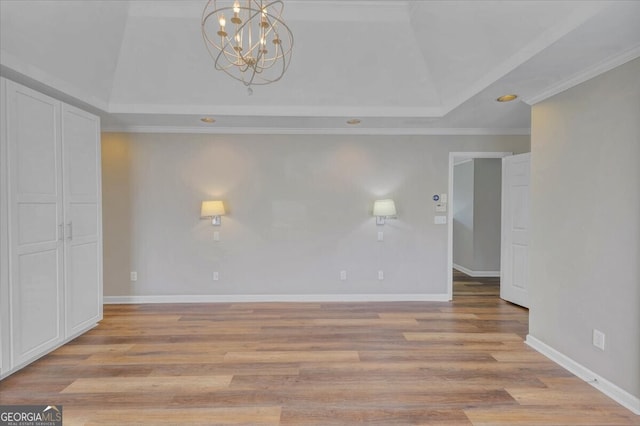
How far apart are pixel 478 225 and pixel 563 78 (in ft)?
12.2

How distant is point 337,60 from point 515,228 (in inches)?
128

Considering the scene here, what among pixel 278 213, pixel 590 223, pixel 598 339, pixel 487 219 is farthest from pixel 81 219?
pixel 487 219

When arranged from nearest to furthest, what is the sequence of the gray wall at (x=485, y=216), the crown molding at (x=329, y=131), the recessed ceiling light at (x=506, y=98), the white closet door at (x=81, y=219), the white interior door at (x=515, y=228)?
the white closet door at (x=81, y=219)
the recessed ceiling light at (x=506, y=98)
the white interior door at (x=515, y=228)
the crown molding at (x=329, y=131)
the gray wall at (x=485, y=216)

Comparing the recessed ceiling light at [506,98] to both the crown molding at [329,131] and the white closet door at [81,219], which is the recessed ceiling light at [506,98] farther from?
the white closet door at [81,219]

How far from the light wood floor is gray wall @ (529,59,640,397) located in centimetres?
33

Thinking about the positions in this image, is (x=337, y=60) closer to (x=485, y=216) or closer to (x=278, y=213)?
(x=278, y=213)

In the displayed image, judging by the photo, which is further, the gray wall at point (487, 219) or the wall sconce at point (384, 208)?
the gray wall at point (487, 219)

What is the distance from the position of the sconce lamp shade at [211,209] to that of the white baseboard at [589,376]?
381 cm

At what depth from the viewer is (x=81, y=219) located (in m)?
3.20

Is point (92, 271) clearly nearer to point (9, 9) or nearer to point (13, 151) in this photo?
point (13, 151)

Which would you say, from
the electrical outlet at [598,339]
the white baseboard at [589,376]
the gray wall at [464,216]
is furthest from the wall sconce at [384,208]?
the gray wall at [464,216]

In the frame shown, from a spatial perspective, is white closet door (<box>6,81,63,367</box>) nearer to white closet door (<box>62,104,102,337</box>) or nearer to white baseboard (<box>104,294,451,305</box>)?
white closet door (<box>62,104,102,337</box>)

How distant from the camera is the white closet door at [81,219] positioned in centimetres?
301

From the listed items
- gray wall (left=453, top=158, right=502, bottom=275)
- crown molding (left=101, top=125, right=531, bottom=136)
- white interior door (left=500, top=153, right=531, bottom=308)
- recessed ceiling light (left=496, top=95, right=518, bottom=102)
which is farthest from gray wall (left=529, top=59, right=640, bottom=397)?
gray wall (left=453, top=158, right=502, bottom=275)
